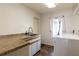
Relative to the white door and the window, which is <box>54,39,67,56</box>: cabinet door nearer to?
the window

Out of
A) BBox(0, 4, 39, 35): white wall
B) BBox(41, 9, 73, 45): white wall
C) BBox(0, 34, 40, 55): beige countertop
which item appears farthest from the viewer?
BBox(0, 4, 39, 35): white wall

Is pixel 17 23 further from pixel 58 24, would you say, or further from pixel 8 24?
pixel 58 24

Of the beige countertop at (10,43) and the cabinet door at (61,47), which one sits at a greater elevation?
the beige countertop at (10,43)

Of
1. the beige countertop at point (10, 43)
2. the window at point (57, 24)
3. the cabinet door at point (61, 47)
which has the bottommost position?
the cabinet door at point (61, 47)

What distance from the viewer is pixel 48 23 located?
155 cm

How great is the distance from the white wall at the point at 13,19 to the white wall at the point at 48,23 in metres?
0.22

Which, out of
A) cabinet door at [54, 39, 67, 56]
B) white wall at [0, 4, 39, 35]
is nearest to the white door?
white wall at [0, 4, 39, 35]

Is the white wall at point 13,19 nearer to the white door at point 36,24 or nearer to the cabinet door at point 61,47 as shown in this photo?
the white door at point 36,24

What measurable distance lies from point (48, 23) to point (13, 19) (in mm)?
675

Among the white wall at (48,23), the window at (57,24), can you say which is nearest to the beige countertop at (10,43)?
the white wall at (48,23)

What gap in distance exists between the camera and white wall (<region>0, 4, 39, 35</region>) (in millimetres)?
1332

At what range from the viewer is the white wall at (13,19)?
4.37 ft

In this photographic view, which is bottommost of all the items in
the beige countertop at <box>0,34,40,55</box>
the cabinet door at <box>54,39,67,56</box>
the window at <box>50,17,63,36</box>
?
the cabinet door at <box>54,39,67,56</box>

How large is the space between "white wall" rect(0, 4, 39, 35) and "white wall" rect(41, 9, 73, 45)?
22 centimetres
